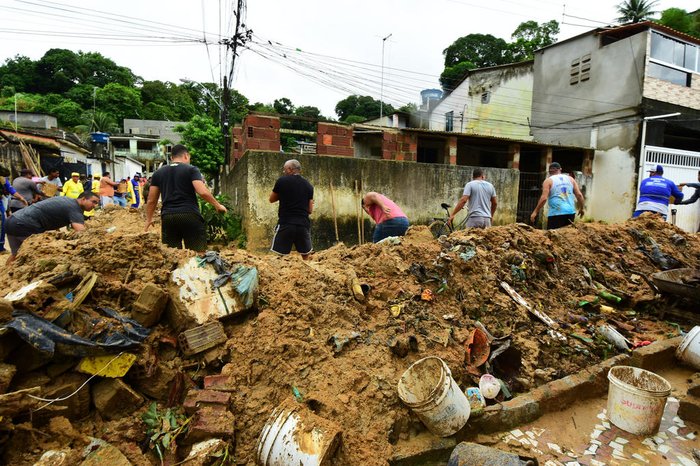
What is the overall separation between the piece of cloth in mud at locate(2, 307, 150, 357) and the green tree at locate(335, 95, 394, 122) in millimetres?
49204

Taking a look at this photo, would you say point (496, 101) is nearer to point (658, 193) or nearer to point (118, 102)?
point (658, 193)

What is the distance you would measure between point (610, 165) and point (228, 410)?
52.4 feet

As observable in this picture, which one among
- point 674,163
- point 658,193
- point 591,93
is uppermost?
point 591,93

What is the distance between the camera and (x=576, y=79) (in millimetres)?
15375

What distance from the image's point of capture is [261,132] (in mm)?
6719

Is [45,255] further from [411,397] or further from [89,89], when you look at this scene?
[89,89]

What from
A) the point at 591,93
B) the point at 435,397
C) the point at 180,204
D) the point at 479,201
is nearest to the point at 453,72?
the point at 591,93

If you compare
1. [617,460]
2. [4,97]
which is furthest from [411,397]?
[4,97]

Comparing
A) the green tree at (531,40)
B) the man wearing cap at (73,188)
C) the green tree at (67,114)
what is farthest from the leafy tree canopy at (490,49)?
the green tree at (67,114)

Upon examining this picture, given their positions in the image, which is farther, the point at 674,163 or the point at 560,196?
the point at 674,163

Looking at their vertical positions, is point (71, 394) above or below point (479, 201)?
below

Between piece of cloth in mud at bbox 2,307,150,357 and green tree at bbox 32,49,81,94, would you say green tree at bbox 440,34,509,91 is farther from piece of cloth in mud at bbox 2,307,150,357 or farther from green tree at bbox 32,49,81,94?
green tree at bbox 32,49,81,94

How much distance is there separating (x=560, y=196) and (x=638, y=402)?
4.12 meters

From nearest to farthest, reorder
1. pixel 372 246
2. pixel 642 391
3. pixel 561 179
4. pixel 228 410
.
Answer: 1. pixel 228 410
2. pixel 642 391
3. pixel 372 246
4. pixel 561 179
